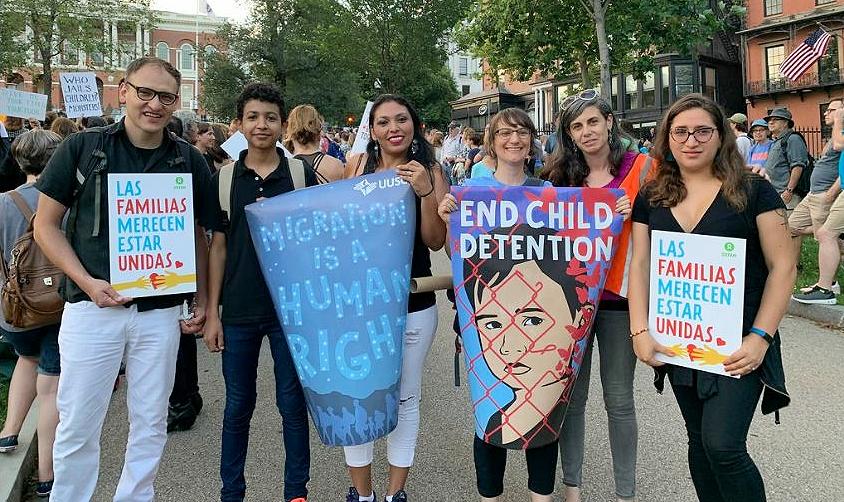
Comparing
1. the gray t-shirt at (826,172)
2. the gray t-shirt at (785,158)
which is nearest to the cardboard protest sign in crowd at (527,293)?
the gray t-shirt at (826,172)

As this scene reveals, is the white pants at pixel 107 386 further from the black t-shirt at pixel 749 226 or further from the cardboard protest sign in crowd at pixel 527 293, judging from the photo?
the black t-shirt at pixel 749 226

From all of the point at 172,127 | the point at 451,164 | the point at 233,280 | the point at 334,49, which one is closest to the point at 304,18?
the point at 334,49

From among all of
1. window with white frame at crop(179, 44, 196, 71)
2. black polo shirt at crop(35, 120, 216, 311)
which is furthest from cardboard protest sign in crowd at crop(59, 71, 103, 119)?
window with white frame at crop(179, 44, 196, 71)

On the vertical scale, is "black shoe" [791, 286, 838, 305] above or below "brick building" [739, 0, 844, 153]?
below

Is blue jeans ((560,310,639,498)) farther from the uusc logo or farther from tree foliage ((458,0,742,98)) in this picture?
tree foliage ((458,0,742,98))

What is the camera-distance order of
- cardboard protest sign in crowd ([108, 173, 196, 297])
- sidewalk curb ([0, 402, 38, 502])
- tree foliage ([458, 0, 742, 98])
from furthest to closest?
tree foliage ([458, 0, 742, 98]) < sidewalk curb ([0, 402, 38, 502]) < cardboard protest sign in crowd ([108, 173, 196, 297])

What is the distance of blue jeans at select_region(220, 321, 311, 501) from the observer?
9.76ft

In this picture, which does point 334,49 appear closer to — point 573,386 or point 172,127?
point 172,127

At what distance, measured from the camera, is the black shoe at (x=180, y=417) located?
4.27 metres

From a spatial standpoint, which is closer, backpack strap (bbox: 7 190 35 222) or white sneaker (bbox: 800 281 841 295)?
backpack strap (bbox: 7 190 35 222)

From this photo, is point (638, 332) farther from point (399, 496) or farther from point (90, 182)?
point (90, 182)

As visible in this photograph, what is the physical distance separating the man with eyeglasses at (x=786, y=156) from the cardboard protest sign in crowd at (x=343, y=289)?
7.56 m

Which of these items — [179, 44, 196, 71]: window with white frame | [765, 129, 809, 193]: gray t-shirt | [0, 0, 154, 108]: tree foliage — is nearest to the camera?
[765, 129, 809, 193]: gray t-shirt

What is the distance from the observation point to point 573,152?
305cm
